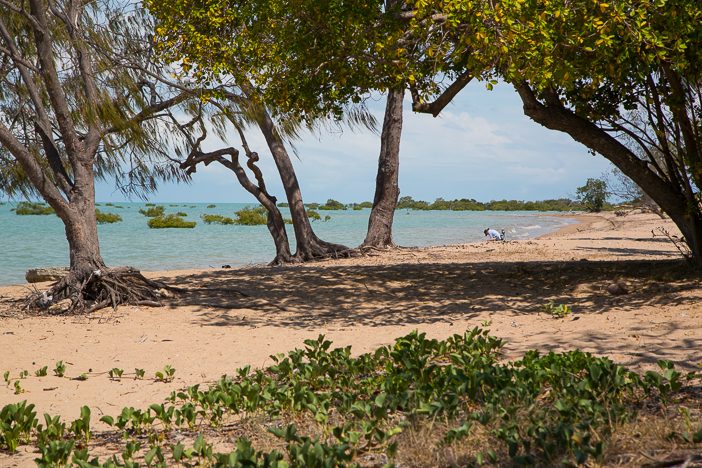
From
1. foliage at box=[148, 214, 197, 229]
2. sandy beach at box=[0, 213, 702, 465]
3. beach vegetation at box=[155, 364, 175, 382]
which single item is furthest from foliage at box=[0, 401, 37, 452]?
foliage at box=[148, 214, 197, 229]

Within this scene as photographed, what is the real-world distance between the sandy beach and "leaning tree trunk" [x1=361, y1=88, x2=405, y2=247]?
520cm

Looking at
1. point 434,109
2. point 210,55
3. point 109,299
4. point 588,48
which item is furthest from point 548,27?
point 109,299

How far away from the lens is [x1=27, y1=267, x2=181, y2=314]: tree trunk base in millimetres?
9297

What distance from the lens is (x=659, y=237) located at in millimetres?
22391

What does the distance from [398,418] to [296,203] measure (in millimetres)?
12279

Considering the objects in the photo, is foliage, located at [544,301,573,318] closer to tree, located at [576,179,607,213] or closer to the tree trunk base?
the tree trunk base

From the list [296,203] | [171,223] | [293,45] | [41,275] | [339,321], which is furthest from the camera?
[171,223]

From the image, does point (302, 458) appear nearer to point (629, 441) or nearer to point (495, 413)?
point (495, 413)

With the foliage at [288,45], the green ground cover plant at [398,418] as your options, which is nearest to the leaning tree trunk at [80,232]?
the foliage at [288,45]

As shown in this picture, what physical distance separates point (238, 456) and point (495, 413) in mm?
1386

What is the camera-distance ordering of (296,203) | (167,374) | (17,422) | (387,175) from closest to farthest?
(17,422)
(167,374)
(296,203)
(387,175)

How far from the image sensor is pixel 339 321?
311 inches

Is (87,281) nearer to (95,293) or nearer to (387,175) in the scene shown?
(95,293)

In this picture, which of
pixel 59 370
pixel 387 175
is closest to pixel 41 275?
pixel 387 175
